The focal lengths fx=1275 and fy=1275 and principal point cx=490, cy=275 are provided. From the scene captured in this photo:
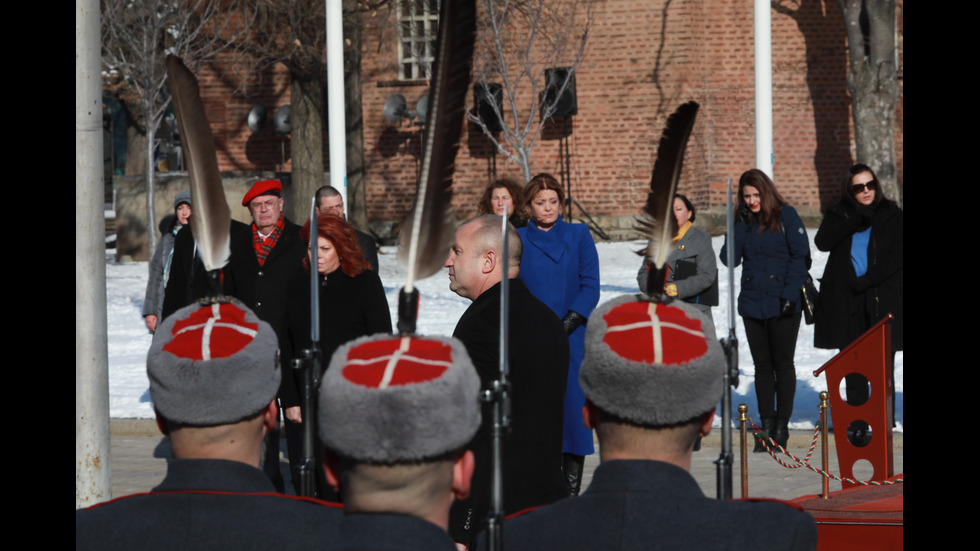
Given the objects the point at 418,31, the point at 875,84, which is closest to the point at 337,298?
the point at 418,31

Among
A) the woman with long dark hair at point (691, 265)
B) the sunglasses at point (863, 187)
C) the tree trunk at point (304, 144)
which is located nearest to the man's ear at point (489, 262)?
the woman with long dark hair at point (691, 265)

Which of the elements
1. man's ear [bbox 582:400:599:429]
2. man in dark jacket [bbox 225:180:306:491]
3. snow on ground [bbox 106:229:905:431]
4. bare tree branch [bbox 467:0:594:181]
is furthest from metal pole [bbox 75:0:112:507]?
bare tree branch [bbox 467:0:594:181]

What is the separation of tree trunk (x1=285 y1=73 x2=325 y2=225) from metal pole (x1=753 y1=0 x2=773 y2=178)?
11763 millimetres

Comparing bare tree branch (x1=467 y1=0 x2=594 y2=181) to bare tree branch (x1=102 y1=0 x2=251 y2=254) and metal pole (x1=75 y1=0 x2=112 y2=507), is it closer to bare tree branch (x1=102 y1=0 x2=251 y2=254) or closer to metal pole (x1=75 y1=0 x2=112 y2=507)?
bare tree branch (x1=102 y1=0 x2=251 y2=254)

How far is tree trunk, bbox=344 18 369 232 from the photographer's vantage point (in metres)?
24.4

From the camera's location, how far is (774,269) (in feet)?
30.8

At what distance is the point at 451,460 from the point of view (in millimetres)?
2342

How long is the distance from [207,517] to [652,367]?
40.4 inches

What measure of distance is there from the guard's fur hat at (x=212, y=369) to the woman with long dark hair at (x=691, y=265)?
6.48 m

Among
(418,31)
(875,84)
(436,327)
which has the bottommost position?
(436,327)

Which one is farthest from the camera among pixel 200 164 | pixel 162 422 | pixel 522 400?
pixel 522 400

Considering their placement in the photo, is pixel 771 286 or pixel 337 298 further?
pixel 771 286

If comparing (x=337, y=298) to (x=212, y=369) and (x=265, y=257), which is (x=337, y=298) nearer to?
(x=265, y=257)

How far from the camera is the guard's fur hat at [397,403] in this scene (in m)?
2.27
